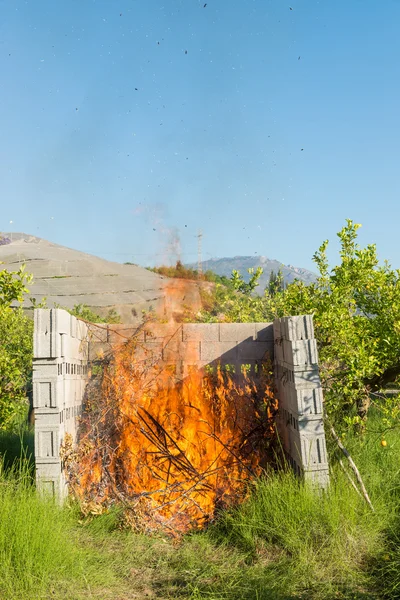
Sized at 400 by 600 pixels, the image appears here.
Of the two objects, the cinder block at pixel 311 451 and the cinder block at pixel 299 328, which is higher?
the cinder block at pixel 299 328

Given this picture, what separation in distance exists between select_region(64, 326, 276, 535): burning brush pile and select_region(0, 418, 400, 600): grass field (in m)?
0.35

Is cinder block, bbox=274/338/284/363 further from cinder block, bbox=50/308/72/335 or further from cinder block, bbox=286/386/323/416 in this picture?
cinder block, bbox=50/308/72/335

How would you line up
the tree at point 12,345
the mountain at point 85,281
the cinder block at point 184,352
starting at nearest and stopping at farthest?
1. the tree at point 12,345
2. the cinder block at point 184,352
3. the mountain at point 85,281

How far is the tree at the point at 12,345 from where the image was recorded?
7.23 meters

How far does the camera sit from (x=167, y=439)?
6.90 m

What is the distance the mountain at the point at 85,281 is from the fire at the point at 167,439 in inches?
827

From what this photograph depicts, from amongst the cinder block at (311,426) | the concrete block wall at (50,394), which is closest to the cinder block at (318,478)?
the cinder block at (311,426)

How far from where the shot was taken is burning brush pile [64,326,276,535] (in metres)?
6.45

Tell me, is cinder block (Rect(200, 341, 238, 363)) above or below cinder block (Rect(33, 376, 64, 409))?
above

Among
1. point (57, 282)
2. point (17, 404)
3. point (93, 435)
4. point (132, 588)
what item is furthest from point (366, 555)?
point (57, 282)

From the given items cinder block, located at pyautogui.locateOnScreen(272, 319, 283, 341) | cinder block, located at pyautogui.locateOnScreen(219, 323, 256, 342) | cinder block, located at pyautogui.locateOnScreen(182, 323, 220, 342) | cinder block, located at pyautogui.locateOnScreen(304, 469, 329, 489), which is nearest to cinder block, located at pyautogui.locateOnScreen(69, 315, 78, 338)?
cinder block, located at pyautogui.locateOnScreen(182, 323, 220, 342)

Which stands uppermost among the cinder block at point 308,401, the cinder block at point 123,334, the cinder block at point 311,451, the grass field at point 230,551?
the cinder block at point 123,334

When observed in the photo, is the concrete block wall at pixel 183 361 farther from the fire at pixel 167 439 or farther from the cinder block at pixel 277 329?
the fire at pixel 167 439

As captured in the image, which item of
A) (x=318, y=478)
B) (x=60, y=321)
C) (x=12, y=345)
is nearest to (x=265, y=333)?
(x=318, y=478)
